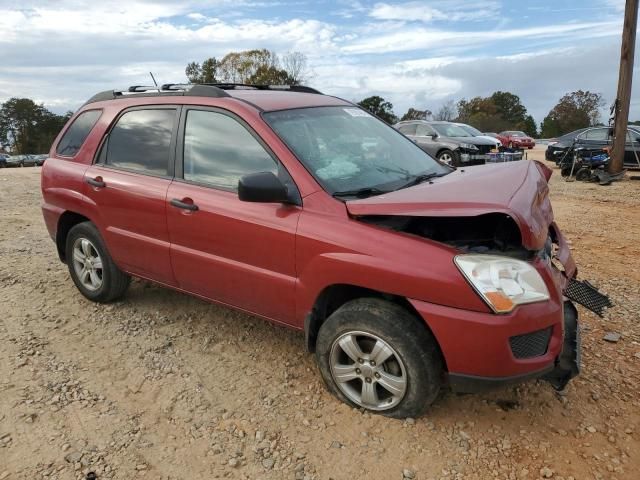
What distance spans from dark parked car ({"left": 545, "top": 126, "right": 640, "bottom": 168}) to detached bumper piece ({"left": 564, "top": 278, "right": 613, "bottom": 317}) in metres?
12.7

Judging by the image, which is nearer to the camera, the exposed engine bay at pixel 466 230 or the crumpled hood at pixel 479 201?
the crumpled hood at pixel 479 201

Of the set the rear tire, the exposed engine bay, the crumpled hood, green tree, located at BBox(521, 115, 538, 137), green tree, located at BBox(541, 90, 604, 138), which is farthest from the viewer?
green tree, located at BBox(521, 115, 538, 137)

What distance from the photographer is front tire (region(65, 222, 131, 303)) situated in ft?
13.9

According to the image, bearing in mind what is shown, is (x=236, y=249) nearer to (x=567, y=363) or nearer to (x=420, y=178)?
(x=420, y=178)

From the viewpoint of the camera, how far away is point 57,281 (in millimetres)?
5062

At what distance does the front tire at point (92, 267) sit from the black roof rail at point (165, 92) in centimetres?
109

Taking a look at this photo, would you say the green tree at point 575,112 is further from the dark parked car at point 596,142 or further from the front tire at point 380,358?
the front tire at point 380,358

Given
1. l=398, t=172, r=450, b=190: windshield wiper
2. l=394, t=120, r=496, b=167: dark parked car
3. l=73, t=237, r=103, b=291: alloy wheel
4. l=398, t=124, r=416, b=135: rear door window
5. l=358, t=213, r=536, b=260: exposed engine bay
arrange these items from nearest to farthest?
l=358, t=213, r=536, b=260: exposed engine bay
l=398, t=172, r=450, b=190: windshield wiper
l=73, t=237, r=103, b=291: alloy wheel
l=394, t=120, r=496, b=167: dark parked car
l=398, t=124, r=416, b=135: rear door window

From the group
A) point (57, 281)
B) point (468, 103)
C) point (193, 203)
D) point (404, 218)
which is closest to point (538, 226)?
point (404, 218)

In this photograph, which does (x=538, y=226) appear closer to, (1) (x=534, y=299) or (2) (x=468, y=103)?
(1) (x=534, y=299)

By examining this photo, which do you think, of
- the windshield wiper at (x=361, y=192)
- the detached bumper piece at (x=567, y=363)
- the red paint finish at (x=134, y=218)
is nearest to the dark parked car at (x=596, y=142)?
the detached bumper piece at (x=567, y=363)

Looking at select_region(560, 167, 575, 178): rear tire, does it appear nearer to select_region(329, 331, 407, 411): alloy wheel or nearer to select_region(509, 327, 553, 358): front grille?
select_region(509, 327, 553, 358): front grille

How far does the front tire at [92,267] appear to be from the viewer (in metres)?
4.25

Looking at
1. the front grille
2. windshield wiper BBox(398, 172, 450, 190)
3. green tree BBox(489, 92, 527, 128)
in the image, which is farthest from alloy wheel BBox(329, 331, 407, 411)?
green tree BBox(489, 92, 527, 128)
